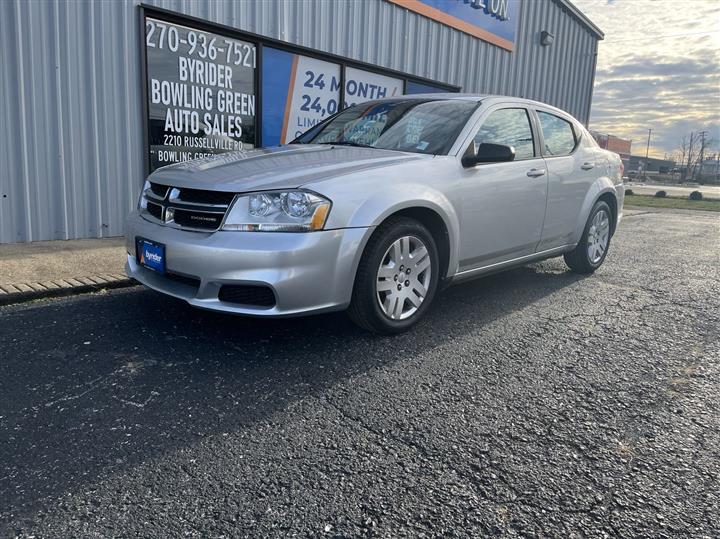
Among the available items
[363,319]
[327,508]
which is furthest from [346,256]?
[327,508]

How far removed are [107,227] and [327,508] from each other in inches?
211

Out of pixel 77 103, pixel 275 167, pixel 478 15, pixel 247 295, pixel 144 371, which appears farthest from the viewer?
pixel 478 15

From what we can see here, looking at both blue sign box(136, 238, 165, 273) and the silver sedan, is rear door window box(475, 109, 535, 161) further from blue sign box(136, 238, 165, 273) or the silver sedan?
blue sign box(136, 238, 165, 273)

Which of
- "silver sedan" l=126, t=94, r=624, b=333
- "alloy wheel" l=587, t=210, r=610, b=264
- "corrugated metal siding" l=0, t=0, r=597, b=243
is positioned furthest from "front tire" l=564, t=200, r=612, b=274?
"corrugated metal siding" l=0, t=0, r=597, b=243

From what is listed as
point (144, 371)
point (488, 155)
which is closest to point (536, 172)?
point (488, 155)

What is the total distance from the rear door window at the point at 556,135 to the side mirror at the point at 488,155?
1.08 m

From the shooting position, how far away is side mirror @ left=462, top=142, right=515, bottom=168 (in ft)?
12.6

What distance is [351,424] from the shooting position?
8.28 ft

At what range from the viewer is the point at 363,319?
3447mm

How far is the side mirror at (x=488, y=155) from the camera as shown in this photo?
Answer: 12.6 feet

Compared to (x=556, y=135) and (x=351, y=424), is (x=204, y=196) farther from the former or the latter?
(x=556, y=135)

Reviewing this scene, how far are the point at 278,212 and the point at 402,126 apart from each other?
156 cm

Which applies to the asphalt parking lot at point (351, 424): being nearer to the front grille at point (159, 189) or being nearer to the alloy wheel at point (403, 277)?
the alloy wheel at point (403, 277)

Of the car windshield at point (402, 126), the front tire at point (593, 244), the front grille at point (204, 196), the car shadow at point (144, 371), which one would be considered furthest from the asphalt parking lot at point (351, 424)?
the front tire at point (593, 244)
